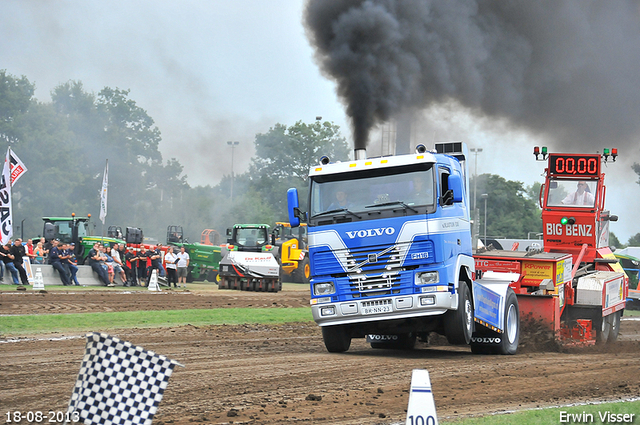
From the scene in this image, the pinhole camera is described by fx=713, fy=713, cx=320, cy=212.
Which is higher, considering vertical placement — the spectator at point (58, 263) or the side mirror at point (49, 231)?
the side mirror at point (49, 231)

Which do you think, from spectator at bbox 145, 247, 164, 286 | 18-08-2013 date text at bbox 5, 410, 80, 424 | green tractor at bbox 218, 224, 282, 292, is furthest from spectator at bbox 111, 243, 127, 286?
18-08-2013 date text at bbox 5, 410, 80, 424

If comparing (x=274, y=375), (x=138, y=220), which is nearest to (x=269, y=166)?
(x=138, y=220)

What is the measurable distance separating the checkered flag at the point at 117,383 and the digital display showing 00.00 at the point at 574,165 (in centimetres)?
1435

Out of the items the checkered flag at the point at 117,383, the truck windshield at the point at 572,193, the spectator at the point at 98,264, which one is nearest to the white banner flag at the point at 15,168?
the spectator at the point at 98,264

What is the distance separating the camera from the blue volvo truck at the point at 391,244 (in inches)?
421

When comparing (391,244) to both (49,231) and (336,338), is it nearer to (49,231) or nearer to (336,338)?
(336,338)

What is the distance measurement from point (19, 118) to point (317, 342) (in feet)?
210

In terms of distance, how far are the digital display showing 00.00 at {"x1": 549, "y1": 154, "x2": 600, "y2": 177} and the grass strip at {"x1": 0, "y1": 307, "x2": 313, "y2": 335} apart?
7432 mm

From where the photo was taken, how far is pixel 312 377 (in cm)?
912

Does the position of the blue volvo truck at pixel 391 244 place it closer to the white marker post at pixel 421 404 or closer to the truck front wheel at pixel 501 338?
the truck front wheel at pixel 501 338

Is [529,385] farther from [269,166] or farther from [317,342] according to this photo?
[269,166]

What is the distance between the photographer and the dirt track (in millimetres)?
7047

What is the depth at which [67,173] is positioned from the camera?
69.4 metres

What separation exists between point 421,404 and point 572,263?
11772 millimetres
